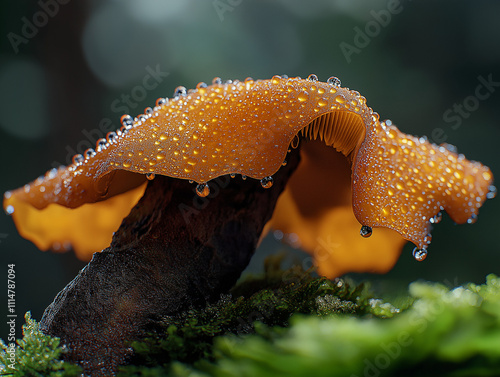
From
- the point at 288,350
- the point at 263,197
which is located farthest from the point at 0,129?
the point at 288,350

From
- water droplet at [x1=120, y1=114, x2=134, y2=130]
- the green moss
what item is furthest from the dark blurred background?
the green moss

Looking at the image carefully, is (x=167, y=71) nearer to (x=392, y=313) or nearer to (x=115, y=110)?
(x=115, y=110)

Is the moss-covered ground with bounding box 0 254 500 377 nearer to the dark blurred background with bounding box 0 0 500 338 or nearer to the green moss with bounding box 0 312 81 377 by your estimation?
the green moss with bounding box 0 312 81 377

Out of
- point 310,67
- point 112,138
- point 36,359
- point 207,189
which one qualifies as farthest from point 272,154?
point 310,67

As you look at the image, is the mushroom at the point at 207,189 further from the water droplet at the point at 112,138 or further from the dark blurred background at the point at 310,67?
the dark blurred background at the point at 310,67

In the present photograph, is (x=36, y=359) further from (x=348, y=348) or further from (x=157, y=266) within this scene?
(x=348, y=348)

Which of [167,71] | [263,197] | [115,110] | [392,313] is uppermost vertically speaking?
[167,71]
